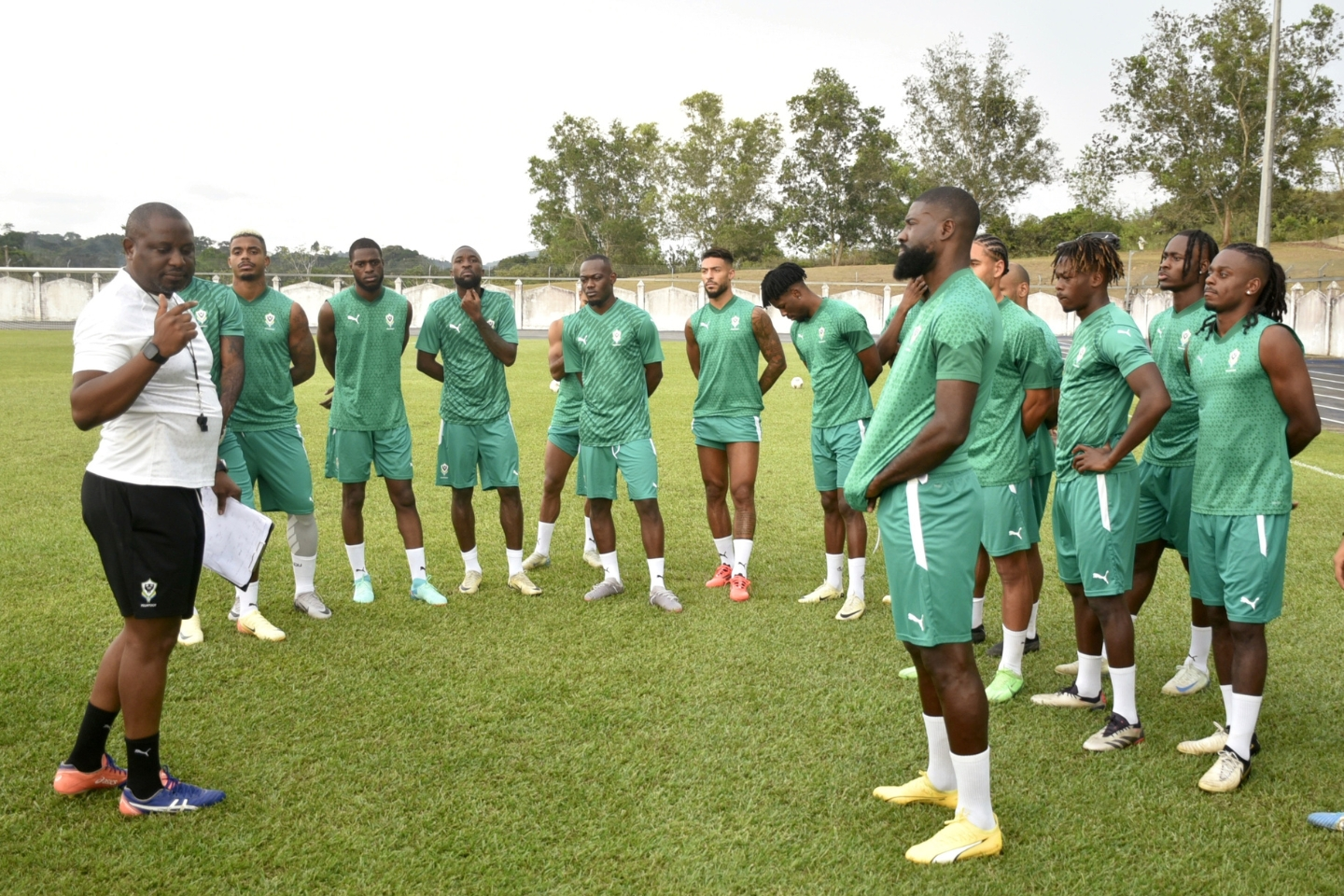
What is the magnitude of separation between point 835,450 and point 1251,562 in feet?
9.66

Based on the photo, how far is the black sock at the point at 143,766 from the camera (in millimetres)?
3768

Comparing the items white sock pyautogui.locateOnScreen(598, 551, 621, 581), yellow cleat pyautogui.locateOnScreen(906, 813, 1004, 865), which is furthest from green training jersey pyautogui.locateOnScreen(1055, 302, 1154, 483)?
white sock pyautogui.locateOnScreen(598, 551, 621, 581)

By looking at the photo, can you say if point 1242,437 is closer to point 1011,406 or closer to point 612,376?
point 1011,406

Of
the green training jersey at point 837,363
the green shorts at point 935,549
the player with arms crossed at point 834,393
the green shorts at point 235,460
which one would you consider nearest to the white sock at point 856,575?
the player with arms crossed at point 834,393

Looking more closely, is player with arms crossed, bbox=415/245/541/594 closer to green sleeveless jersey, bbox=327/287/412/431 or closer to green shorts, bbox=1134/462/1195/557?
green sleeveless jersey, bbox=327/287/412/431

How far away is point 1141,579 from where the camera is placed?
16.6 ft

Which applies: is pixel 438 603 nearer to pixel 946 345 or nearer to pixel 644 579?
pixel 644 579

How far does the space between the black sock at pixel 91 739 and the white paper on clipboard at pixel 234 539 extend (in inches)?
27.1

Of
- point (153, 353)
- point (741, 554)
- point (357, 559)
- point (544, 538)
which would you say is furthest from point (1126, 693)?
point (357, 559)

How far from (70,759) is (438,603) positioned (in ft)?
9.35

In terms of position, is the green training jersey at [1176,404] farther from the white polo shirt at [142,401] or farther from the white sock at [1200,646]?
the white polo shirt at [142,401]

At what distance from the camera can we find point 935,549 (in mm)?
3414

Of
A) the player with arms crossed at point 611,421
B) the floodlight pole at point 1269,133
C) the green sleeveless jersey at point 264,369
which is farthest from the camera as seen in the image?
the floodlight pole at point 1269,133

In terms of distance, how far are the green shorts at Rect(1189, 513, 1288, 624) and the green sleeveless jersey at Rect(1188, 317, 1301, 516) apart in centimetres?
5
